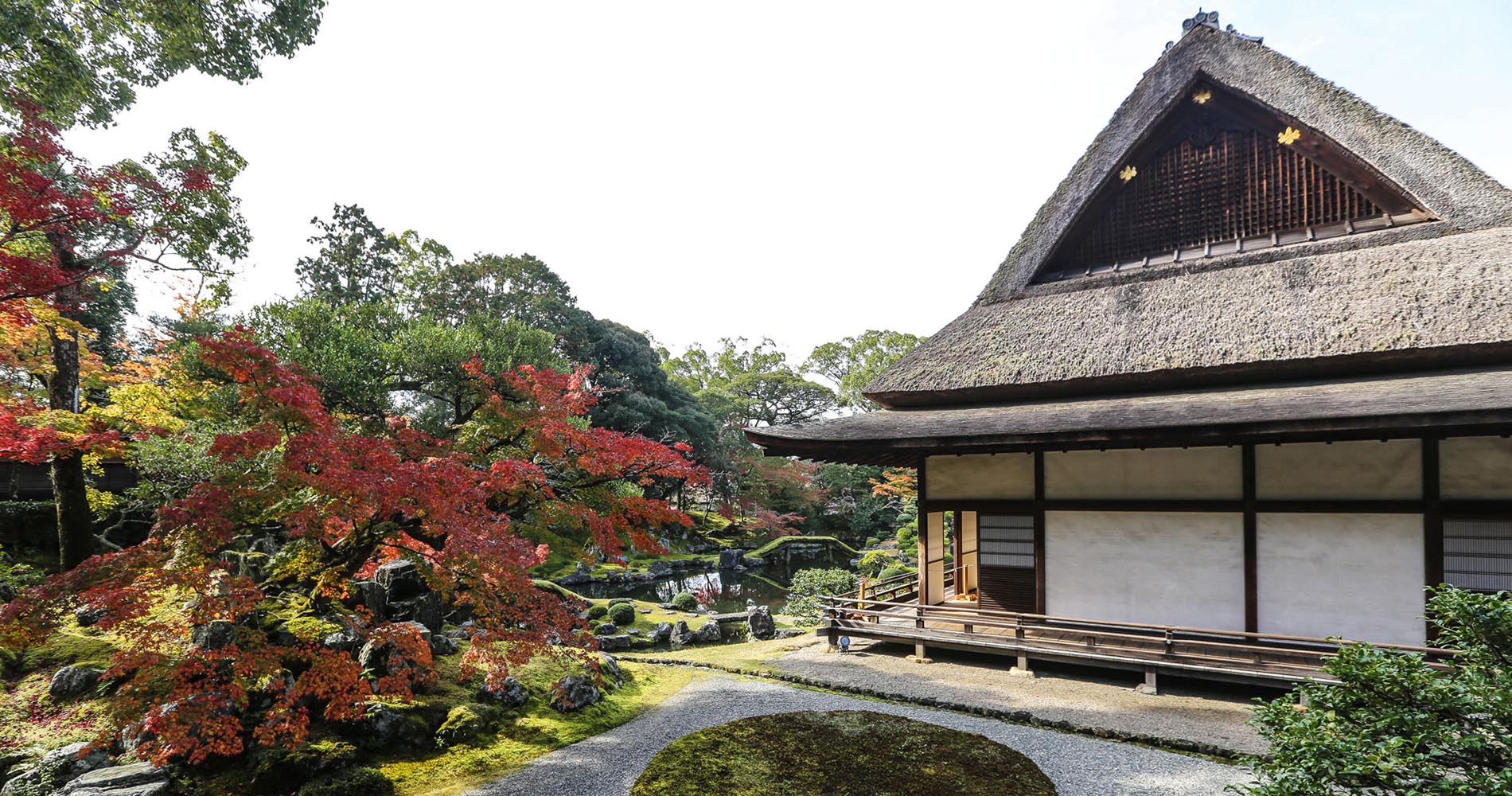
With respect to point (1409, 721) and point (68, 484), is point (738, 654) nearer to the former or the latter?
point (1409, 721)

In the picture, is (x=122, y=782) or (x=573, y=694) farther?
(x=573, y=694)

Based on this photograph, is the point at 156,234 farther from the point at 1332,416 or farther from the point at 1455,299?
the point at 1455,299

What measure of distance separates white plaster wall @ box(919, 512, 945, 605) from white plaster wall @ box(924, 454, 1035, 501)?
656 mm

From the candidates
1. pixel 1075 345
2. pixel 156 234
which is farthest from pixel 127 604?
pixel 1075 345

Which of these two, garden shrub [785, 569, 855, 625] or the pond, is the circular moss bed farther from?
the pond

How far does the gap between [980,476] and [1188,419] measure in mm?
3063

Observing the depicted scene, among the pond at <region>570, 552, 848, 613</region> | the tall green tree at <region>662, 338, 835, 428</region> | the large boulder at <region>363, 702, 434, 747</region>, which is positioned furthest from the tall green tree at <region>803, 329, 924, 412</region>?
the large boulder at <region>363, 702, 434, 747</region>

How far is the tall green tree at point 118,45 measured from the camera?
7.07 metres

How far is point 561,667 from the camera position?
7805 millimetres

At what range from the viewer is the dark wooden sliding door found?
9383mm

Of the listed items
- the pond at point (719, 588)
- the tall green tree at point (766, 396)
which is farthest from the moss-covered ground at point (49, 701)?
the tall green tree at point (766, 396)

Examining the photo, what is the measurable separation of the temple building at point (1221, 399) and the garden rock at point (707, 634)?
3.45 m

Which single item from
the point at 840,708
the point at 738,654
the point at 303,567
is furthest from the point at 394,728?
the point at 738,654

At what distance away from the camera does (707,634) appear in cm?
1262
